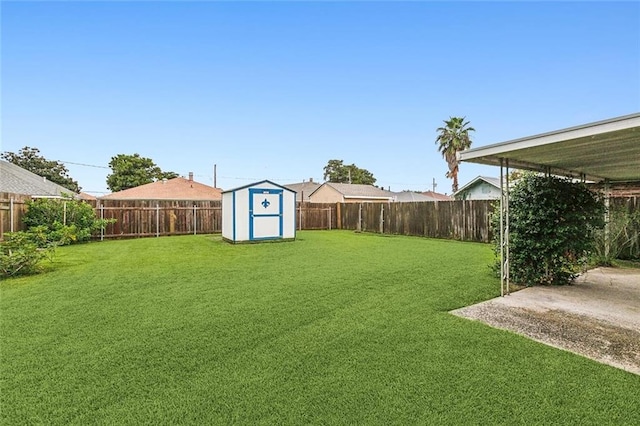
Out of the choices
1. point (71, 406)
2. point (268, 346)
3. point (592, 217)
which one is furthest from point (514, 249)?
point (71, 406)

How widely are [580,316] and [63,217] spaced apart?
12.9 m

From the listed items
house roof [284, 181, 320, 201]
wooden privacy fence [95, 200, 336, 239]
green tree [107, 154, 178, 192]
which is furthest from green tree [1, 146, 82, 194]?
wooden privacy fence [95, 200, 336, 239]

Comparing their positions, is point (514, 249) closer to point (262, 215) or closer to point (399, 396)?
point (399, 396)

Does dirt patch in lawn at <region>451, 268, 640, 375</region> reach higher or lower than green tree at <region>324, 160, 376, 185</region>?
lower


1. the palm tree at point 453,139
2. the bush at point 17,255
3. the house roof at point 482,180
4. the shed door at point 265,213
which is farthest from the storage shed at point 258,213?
the palm tree at point 453,139

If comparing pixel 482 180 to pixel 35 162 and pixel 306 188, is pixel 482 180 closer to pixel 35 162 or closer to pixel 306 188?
pixel 306 188

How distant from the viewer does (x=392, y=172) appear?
153ft

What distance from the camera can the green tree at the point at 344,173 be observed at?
44.7 m

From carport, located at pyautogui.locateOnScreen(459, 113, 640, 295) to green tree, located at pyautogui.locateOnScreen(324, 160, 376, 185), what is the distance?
3890 cm

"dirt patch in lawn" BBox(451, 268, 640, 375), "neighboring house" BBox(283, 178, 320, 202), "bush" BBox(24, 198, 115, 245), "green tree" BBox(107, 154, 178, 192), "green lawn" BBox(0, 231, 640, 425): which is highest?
"green tree" BBox(107, 154, 178, 192)

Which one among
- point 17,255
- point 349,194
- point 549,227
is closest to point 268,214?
point 17,255

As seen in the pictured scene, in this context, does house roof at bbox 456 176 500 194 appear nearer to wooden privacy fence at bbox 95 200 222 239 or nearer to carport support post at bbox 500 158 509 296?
wooden privacy fence at bbox 95 200 222 239

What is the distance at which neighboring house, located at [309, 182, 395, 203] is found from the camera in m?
26.0

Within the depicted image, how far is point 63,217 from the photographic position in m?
10.3
